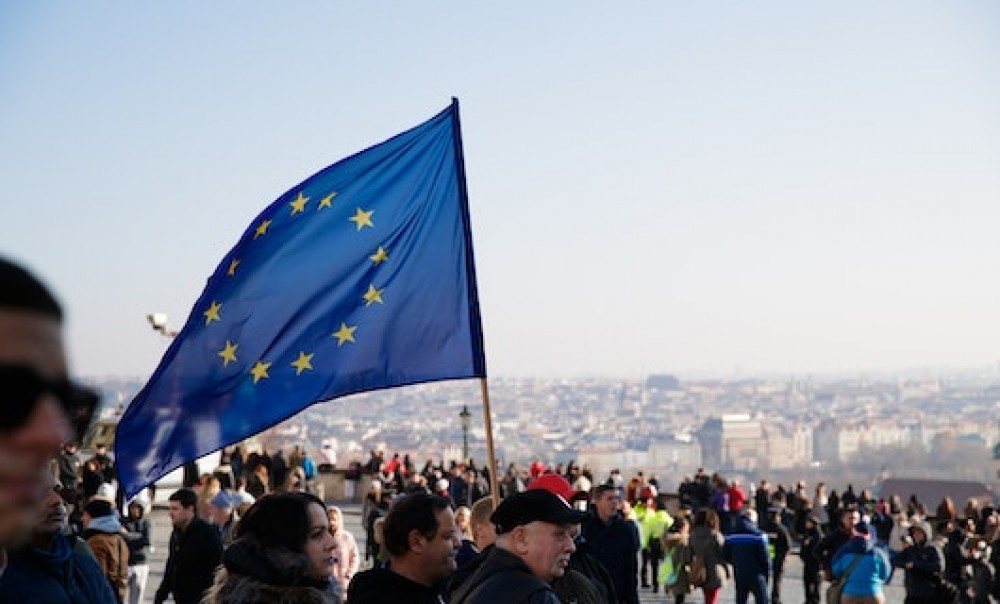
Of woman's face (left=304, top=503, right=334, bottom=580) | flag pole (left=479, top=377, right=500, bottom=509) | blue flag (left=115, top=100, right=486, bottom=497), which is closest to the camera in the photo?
woman's face (left=304, top=503, right=334, bottom=580)

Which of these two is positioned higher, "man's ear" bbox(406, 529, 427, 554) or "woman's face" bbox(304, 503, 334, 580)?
"woman's face" bbox(304, 503, 334, 580)

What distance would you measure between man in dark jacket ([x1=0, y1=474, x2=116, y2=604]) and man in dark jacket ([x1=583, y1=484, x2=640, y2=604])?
651cm

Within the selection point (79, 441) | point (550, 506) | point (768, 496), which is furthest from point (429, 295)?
point (768, 496)

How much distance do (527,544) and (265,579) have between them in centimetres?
111

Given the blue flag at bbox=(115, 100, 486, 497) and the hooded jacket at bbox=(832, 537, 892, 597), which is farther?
the hooded jacket at bbox=(832, 537, 892, 597)

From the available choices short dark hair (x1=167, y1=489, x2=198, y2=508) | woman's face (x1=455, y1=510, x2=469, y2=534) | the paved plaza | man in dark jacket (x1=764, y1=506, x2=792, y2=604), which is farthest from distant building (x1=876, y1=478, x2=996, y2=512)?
short dark hair (x1=167, y1=489, x2=198, y2=508)

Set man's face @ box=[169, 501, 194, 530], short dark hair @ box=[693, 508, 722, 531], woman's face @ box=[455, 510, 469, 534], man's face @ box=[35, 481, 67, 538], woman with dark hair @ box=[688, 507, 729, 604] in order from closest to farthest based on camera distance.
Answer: man's face @ box=[35, 481, 67, 538] → man's face @ box=[169, 501, 194, 530] → woman's face @ box=[455, 510, 469, 534] → woman with dark hair @ box=[688, 507, 729, 604] → short dark hair @ box=[693, 508, 722, 531]

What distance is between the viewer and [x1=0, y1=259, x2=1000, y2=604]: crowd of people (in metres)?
1.29

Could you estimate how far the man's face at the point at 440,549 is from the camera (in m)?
4.92

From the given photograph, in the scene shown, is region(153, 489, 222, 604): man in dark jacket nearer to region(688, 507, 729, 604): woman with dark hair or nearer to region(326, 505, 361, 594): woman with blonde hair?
region(326, 505, 361, 594): woman with blonde hair

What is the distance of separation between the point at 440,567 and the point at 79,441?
11.3ft

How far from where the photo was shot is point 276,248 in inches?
306

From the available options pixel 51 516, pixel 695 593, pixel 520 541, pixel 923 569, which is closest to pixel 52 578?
pixel 51 516

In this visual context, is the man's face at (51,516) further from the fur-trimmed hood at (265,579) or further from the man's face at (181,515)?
the man's face at (181,515)
